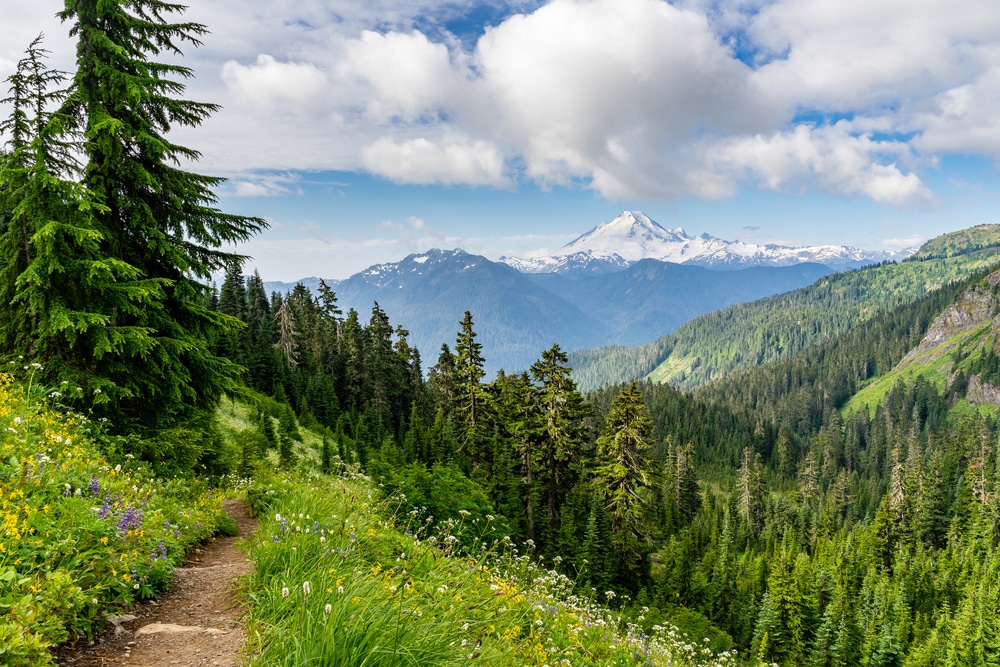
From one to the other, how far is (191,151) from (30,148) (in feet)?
10.9

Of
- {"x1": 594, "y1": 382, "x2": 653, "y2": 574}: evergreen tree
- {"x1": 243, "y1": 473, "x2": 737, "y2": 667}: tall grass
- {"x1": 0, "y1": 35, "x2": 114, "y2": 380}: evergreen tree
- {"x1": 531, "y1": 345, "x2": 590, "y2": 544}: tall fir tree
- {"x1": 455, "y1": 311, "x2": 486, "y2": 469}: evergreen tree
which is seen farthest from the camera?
{"x1": 455, "y1": 311, "x2": 486, "y2": 469}: evergreen tree

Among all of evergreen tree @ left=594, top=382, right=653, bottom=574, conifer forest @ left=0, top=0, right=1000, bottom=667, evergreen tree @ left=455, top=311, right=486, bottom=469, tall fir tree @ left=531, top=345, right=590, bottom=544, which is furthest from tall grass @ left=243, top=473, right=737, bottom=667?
evergreen tree @ left=455, top=311, right=486, bottom=469

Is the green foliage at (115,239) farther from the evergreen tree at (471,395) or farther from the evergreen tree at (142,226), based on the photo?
the evergreen tree at (471,395)

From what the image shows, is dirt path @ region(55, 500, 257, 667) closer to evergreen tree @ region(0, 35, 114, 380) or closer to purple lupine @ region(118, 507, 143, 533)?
purple lupine @ region(118, 507, 143, 533)

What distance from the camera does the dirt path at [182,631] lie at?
3727mm

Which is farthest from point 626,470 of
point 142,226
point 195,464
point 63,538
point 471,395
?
point 63,538

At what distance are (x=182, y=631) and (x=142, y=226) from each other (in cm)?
1080

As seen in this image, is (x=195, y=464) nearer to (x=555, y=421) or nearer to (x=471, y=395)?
(x=555, y=421)

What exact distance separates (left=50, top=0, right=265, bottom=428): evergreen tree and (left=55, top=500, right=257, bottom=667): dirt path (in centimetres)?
615

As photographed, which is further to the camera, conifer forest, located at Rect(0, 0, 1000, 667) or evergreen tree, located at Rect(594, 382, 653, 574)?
evergreen tree, located at Rect(594, 382, 653, 574)

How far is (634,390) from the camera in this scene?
32.3m

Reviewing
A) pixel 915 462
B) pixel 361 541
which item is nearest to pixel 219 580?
pixel 361 541

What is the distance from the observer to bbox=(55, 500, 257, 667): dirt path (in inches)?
147

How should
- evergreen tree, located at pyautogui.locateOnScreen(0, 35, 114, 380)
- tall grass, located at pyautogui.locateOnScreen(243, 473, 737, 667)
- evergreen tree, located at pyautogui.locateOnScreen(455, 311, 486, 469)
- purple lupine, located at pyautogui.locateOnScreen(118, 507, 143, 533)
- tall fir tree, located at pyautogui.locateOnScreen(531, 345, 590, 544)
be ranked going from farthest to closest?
evergreen tree, located at pyautogui.locateOnScreen(455, 311, 486, 469), tall fir tree, located at pyautogui.locateOnScreen(531, 345, 590, 544), evergreen tree, located at pyautogui.locateOnScreen(0, 35, 114, 380), purple lupine, located at pyautogui.locateOnScreen(118, 507, 143, 533), tall grass, located at pyautogui.locateOnScreen(243, 473, 737, 667)
